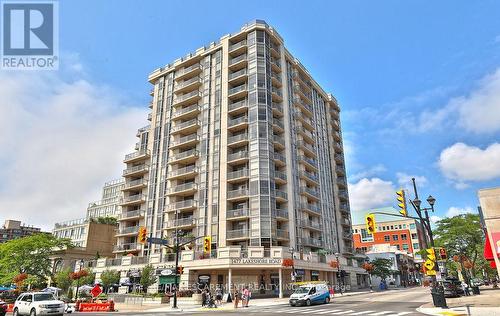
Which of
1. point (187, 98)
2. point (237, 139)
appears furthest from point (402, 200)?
point (187, 98)

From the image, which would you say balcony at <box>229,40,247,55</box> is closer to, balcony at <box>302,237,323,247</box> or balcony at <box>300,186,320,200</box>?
balcony at <box>300,186,320,200</box>

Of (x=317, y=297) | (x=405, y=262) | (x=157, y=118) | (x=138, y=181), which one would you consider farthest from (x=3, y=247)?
(x=405, y=262)

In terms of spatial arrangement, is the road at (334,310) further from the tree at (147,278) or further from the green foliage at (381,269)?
the green foliage at (381,269)

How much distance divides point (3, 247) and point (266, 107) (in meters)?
49.8

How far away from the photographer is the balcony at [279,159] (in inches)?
2077

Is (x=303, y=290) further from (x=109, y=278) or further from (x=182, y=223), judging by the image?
(x=109, y=278)

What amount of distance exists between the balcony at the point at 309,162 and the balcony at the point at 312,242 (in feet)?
39.9

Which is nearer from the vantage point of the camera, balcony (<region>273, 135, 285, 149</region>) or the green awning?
the green awning

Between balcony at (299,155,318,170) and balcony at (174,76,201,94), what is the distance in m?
21.7

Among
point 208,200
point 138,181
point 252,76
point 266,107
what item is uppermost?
point 252,76

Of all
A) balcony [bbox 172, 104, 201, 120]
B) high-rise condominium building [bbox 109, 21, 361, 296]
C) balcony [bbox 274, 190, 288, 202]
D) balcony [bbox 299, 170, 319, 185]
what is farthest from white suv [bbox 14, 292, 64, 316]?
balcony [bbox 299, 170, 319, 185]

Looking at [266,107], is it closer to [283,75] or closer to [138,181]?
[283,75]

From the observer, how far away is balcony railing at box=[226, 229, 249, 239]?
48.4 meters

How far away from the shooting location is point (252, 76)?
183ft
